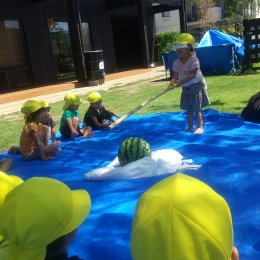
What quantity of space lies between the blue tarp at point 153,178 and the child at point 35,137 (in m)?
0.13

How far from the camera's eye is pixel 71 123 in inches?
229

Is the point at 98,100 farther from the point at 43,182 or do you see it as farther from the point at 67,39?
the point at 67,39

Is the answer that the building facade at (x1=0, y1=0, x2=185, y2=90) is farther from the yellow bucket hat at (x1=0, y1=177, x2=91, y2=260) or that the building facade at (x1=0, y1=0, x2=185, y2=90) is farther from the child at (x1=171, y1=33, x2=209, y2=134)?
the yellow bucket hat at (x1=0, y1=177, x2=91, y2=260)

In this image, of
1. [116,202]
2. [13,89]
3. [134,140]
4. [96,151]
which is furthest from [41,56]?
[116,202]

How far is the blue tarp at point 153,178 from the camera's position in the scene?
104 inches

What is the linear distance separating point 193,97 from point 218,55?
7.95 metres

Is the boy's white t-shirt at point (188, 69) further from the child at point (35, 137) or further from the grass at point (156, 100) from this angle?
the child at point (35, 137)

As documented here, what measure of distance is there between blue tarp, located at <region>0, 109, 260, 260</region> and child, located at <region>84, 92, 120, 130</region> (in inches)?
10.0

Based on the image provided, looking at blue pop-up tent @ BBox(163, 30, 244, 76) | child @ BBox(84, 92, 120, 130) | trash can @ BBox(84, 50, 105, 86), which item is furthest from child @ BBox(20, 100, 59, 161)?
blue pop-up tent @ BBox(163, 30, 244, 76)

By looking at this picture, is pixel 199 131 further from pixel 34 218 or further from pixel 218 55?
pixel 218 55

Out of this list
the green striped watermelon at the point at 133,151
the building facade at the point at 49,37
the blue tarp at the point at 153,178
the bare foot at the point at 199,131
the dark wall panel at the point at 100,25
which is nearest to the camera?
the blue tarp at the point at 153,178

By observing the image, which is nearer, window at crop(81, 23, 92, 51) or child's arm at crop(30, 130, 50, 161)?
child's arm at crop(30, 130, 50, 161)

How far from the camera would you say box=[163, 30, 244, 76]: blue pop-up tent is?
12.9m

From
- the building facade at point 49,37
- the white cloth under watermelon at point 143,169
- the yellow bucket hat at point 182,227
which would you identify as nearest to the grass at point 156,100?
the white cloth under watermelon at point 143,169
